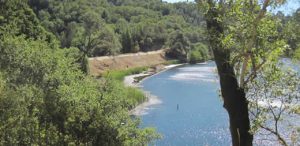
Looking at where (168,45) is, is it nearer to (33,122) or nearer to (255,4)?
(33,122)

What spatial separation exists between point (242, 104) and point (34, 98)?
14.4 m

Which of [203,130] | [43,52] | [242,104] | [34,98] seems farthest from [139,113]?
[242,104]

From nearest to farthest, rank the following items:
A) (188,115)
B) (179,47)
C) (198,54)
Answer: (188,115) → (198,54) → (179,47)

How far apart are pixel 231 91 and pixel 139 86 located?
71337mm

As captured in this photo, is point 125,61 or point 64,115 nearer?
point 64,115

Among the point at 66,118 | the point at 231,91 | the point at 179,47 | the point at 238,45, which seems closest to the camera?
the point at 238,45

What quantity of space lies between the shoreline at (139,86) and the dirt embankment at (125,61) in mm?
5121

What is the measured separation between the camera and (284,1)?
8.02 meters

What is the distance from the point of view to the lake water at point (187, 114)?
144 feet

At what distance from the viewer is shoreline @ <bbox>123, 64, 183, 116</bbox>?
57537 mm

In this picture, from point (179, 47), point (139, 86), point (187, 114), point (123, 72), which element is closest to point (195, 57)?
point (179, 47)

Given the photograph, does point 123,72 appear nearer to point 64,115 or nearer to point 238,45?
point 64,115

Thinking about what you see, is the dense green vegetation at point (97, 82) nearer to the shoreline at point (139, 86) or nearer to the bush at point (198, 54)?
the shoreline at point (139, 86)

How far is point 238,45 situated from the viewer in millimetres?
8438
